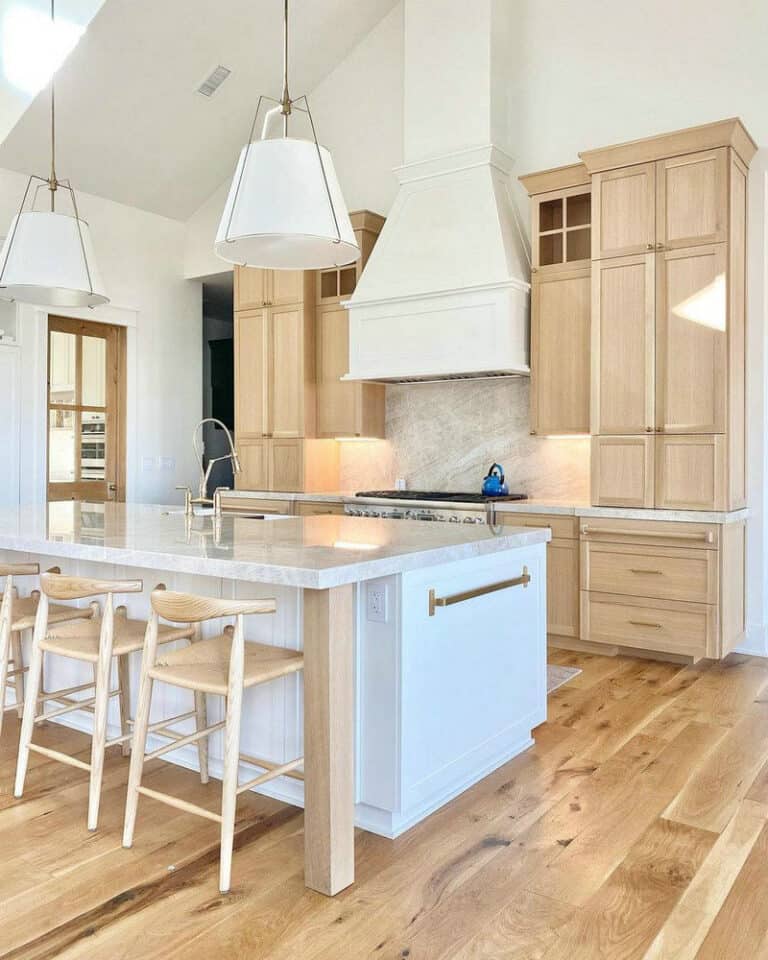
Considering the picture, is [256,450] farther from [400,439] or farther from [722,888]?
[722,888]

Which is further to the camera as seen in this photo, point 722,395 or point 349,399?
point 349,399

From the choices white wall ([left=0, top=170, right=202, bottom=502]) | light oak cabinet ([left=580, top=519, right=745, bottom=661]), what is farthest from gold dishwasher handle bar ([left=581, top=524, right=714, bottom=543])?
white wall ([left=0, top=170, right=202, bottom=502])

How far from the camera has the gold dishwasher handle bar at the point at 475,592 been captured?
2.51 m

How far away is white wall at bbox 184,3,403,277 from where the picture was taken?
20.5 feet

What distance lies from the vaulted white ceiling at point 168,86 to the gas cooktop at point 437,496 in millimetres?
3271

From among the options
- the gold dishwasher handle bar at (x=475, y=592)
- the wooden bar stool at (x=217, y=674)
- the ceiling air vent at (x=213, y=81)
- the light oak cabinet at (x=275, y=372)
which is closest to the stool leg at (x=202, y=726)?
the wooden bar stool at (x=217, y=674)

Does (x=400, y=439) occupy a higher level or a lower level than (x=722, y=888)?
higher

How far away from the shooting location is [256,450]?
256 inches

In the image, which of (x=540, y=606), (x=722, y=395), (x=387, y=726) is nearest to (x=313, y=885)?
(x=387, y=726)

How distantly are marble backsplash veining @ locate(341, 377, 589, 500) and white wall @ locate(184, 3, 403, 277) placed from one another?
1.61 metres

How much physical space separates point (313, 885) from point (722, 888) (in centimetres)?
109

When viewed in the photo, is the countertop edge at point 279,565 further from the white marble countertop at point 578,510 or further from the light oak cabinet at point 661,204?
the light oak cabinet at point 661,204

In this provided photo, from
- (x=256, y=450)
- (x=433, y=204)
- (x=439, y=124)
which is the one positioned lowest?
(x=256, y=450)

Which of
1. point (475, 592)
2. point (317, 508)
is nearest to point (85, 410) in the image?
point (317, 508)
